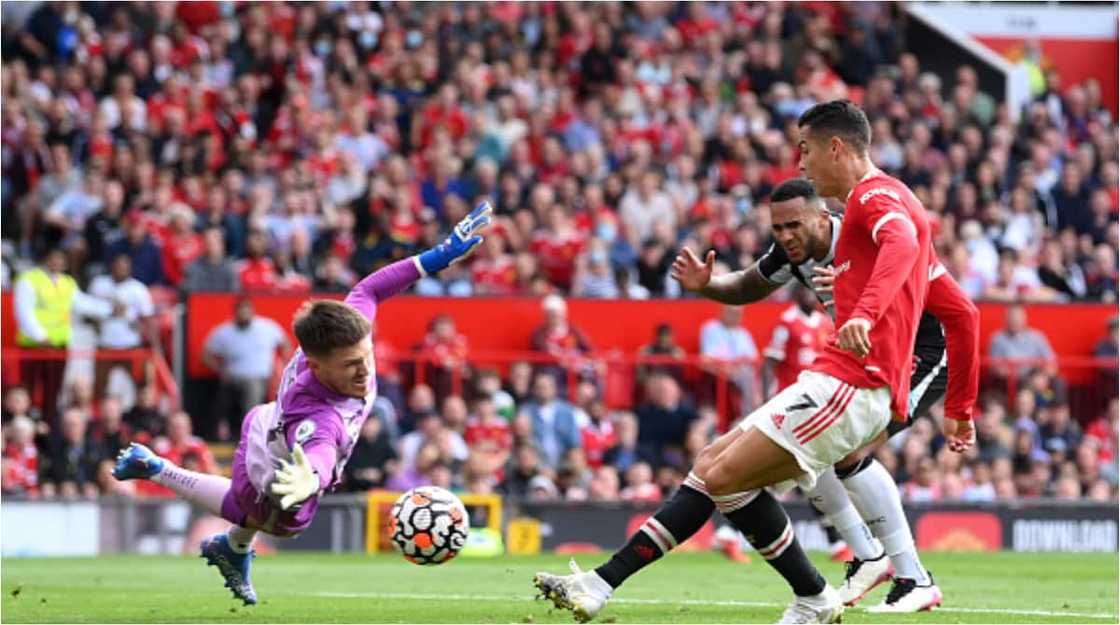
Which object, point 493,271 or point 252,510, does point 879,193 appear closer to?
point 252,510

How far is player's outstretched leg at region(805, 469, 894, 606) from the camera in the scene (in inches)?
427

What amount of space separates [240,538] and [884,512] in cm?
311

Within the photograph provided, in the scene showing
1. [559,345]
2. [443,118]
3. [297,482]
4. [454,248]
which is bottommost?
[297,482]

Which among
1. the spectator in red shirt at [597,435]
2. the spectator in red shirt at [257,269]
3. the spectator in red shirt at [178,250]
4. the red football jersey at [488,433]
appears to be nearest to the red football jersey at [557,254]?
the spectator in red shirt at [597,435]

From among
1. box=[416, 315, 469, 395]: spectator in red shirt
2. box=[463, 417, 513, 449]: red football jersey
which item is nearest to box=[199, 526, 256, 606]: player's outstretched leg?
box=[463, 417, 513, 449]: red football jersey

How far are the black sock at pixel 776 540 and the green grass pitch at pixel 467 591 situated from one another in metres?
0.53

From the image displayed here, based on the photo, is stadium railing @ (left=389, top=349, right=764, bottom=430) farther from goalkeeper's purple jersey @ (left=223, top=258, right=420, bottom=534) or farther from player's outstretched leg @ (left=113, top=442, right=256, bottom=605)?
goalkeeper's purple jersey @ (left=223, top=258, right=420, bottom=534)

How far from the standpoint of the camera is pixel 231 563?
1075 cm

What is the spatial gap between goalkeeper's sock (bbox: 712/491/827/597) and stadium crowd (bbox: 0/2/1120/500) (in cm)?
1030

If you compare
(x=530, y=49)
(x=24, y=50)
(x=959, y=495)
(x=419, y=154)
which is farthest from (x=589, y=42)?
(x=959, y=495)

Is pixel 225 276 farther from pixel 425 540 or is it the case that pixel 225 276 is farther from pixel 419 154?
pixel 425 540

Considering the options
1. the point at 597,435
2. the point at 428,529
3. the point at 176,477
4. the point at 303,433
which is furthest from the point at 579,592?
the point at 597,435

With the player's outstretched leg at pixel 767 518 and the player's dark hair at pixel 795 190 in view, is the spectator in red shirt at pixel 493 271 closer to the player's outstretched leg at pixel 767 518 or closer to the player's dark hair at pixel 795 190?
the player's dark hair at pixel 795 190

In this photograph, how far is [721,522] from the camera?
63.9 ft
